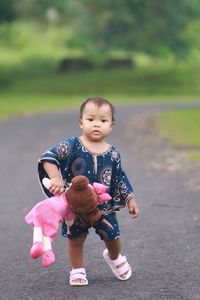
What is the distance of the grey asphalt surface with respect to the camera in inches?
194

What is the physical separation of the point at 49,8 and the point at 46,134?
785 inches

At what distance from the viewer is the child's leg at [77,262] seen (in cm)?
506

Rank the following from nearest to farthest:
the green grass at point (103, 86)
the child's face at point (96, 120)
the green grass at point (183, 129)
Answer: the child's face at point (96, 120) < the green grass at point (183, 129) < the green grass at point (103, 86)

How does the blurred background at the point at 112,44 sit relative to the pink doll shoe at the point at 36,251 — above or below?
above

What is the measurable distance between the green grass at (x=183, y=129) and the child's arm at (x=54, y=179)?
762 cm

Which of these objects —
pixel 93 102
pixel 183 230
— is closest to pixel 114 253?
pixel 93 102

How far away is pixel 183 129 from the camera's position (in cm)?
1780

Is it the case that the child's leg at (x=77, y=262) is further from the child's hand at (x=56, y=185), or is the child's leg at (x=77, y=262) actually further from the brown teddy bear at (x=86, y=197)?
the child's hand at (x=56, y=185)

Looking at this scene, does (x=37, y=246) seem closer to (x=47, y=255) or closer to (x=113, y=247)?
(x=47, y=255)

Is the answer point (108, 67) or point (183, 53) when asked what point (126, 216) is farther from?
point (108, 67)

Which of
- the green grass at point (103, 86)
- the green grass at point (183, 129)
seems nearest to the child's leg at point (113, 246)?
the green grass at point (183, 129)

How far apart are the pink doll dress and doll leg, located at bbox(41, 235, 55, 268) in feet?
0.14

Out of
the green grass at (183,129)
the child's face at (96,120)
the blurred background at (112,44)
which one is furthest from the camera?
the blurred background at (112,44)

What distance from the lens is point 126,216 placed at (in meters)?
7.93
